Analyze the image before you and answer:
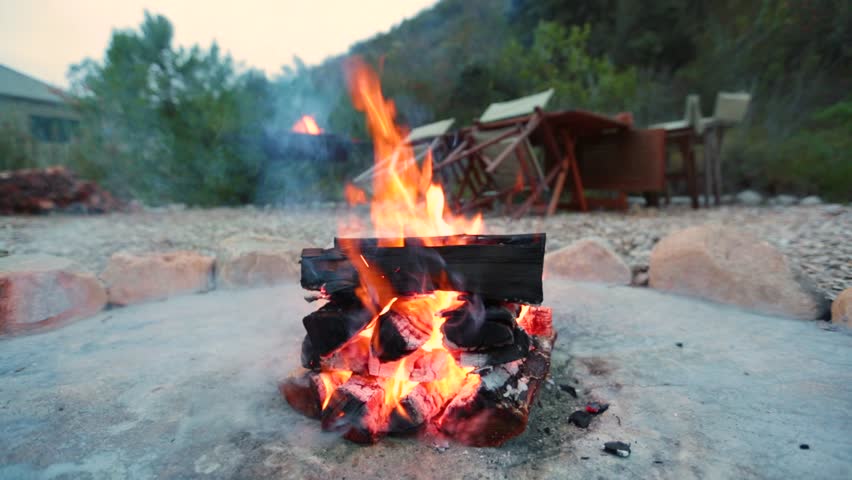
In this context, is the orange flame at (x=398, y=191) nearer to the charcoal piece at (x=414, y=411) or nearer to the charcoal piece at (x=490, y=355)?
the charcoal piece at (x=490, y=355)

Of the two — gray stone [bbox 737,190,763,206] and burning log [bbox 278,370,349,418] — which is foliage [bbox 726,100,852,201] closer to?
gray stone [bbox 737,190,763,206]

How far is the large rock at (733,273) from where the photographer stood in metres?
2.26

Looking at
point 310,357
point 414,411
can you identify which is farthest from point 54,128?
point 414,411

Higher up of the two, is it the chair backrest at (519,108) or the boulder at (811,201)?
the chair backrest at (519,108)

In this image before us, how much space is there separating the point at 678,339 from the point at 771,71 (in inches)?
577

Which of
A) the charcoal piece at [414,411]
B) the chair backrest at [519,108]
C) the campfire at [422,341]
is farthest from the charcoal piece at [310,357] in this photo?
the chair backrest at [519,108]

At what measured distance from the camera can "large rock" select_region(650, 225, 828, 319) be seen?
226 cm

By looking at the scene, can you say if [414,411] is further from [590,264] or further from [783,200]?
[783,200]

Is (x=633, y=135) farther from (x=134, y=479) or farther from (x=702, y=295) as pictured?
(x=134, y=479)

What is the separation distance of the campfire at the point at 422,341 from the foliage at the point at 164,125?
34.9 ft

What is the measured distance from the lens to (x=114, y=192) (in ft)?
37.7

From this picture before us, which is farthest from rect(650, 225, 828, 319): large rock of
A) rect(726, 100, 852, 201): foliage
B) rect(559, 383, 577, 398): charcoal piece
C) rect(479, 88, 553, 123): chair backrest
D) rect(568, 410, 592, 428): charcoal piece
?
rect(726, 100, 852, 201): foliage

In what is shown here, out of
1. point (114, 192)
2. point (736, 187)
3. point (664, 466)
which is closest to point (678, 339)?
point (664, 466)

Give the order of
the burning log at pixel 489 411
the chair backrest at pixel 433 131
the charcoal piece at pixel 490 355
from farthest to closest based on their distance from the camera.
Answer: the chair backrest at pixel 433 131 → the charcoal piece at pixel 490 355 → the burning log at pixel 489 411
